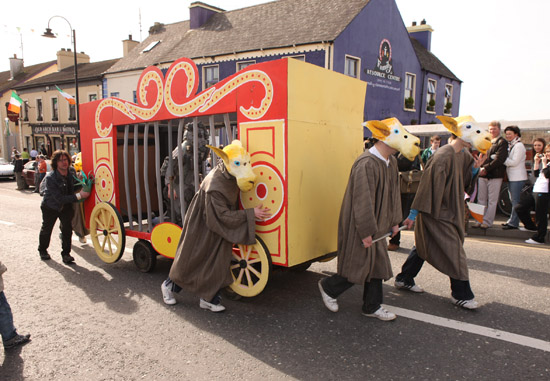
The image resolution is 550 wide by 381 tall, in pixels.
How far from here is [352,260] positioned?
11.5 ft

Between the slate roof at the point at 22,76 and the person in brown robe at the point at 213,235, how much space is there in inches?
1436

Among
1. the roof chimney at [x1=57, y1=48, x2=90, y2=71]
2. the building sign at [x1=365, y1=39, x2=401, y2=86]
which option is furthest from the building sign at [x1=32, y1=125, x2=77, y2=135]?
the building sign at [x1=365, y1=39, x2=401, y2=86]

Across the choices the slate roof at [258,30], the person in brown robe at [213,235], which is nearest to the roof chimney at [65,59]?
the slate roof at [258,30]

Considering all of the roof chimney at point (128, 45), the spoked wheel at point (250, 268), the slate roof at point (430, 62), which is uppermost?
the roof chimney at point (128, 45)

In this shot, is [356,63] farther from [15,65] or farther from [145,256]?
[15,65]

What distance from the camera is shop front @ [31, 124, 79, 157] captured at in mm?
27531

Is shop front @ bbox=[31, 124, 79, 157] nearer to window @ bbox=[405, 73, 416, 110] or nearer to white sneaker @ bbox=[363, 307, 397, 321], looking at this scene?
window @ bbox=[405, 73, 416, 110]

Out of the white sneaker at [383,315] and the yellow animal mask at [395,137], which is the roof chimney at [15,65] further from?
the white sneaker at [383,315]

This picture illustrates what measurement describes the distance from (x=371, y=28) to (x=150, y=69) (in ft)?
50.4

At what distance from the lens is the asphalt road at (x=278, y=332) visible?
9.41 ft

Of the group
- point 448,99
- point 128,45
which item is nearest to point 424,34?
point 448,99

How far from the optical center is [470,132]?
12.7ft

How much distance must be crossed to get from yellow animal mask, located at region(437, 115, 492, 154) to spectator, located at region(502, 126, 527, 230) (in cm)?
366

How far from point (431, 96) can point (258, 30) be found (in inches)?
425
